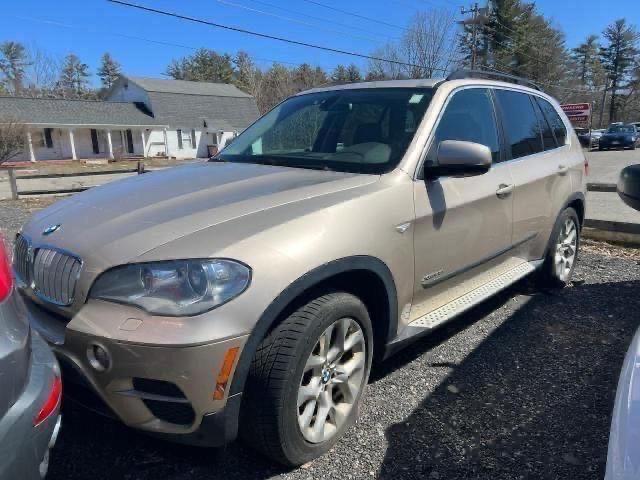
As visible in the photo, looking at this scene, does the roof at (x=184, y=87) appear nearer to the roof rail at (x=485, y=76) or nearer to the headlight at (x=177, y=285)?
the roof rail at (x=485, y=76)

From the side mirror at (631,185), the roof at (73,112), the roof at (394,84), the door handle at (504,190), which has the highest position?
the roof at (73,112)

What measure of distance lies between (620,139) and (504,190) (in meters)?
35.8

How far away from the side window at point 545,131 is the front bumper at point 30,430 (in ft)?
13.6

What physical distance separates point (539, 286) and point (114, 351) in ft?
13.6

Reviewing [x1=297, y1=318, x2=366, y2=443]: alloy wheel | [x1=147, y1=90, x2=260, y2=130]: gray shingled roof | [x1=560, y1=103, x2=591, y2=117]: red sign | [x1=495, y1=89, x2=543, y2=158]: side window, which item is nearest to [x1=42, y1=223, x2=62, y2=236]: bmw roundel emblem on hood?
[x1=297, y1=318, x2=366, y2=443]: alloy wheel

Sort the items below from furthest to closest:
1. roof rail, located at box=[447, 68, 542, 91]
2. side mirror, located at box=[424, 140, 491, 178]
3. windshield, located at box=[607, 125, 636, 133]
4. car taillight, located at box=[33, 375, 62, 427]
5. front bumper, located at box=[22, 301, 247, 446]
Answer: windshield, located at box=[607, 125, 636, 133], roof rail, located at box=[447, 68, 542, 91], side mirror, located at box=[424, 140, 491, 178], front bumper, located at box=[22, 301, 247, 446], car taillight, located at box=[33, 375, 62, 427]

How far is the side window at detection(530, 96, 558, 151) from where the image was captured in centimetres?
444

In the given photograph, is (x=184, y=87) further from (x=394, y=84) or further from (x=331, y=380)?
(x=331, y=380)

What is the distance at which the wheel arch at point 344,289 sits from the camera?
1.99 m

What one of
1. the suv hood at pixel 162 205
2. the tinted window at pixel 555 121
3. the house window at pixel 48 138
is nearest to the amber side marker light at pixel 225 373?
the suv hood at pixel 162 205

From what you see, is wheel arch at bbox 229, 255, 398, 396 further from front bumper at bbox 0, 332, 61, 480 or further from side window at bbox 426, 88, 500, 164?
side window at bbox 426, 88, 500, 164

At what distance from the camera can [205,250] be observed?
1990 millimetres

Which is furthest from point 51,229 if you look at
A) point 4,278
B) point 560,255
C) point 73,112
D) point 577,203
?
point 73,112

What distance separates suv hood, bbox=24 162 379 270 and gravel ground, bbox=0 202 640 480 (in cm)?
92
